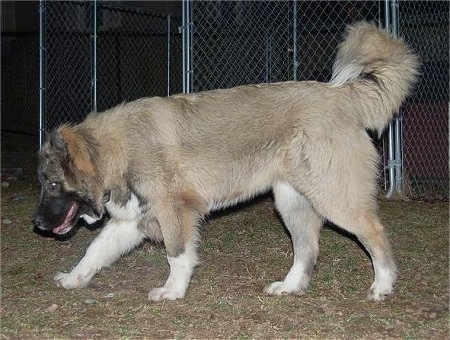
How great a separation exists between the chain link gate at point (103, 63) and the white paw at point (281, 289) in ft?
24.8

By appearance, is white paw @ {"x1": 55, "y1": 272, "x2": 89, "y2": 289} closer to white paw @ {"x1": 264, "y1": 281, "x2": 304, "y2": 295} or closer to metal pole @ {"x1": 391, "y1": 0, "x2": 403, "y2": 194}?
white paw @ {"x1": 264, "y1": 281, "x2": 304, "y2": 295}

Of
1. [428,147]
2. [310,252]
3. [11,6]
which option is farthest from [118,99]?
[310,252]

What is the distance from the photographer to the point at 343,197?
4504 mm

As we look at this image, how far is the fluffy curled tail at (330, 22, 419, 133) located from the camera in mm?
4730

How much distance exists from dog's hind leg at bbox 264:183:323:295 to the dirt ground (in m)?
0.14

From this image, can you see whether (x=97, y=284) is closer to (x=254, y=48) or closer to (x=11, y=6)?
(x=254, y=48)

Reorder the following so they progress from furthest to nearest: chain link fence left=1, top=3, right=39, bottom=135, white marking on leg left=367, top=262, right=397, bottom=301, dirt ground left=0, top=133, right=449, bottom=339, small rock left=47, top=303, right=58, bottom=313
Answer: chain link fence left=1, top=3, right=39, bottom=135
white marking on leg left=367, top=262, right=397, bottom=301
small rock left=47, top=303, right=58, bottom=313
dirt ground left=0, top=133, right=449, bottom=339

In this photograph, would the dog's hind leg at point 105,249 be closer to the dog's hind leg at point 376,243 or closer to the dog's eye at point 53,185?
the dog's eye at point 53,185

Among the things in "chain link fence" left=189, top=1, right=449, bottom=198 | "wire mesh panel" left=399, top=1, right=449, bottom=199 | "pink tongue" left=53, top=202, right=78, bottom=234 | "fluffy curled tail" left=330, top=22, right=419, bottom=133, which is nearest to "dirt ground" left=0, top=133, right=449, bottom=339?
"pink tongue" left=53, top=202, right=78, bottom=234

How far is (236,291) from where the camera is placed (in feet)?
15.9

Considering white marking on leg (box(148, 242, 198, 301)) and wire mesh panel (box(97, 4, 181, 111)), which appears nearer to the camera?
white marking on leg (box(148, 242, 198, 301))

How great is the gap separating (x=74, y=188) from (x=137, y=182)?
47 centimetres

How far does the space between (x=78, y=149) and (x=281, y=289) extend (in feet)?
5.98

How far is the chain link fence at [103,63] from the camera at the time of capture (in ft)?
39.4
